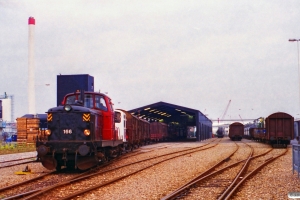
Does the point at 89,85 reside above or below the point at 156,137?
above

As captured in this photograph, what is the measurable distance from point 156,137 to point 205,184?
40.6 meters

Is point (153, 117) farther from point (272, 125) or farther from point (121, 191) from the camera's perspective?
point (121, 191)

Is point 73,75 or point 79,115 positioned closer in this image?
point 79,115

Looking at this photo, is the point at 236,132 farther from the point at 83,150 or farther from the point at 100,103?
the point at 83,150

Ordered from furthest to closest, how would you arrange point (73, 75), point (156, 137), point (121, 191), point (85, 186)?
point (156, 137)
point (73, 75)
point (85, 186)
point (121, 191)

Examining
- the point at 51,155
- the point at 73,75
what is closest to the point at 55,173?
the point at 51,155

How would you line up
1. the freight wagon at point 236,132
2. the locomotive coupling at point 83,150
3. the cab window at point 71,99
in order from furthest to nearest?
the freight wagon at point 236,132 < the cab window at point 71,99 < the locomotive coupling at point 83,150

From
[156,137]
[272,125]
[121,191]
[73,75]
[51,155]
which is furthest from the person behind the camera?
[156,137]

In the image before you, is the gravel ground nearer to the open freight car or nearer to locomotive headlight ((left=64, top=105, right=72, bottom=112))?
locomotive headlight ((left=64, top=105, right=72, bottom=112))

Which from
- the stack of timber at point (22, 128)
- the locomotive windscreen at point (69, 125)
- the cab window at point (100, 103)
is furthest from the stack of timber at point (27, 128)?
the locomotive windscreen at point (69, 125)

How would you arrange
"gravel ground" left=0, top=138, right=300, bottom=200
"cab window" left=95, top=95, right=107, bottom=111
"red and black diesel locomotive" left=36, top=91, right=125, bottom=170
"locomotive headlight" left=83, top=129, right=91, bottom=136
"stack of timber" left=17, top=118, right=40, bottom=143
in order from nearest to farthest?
"gravel ground" left=0, top=138, right=300, bottom=200
"red and black diesel locomotive" left=36, top=91, right=125, bottom=170
"locomotive headlight" left=83, top=129, right=91, bottom=136
"cab window" left=95, top=95, right=107, bottom=111
"stack of timber" left=17, top=118, right=40, bottom=143

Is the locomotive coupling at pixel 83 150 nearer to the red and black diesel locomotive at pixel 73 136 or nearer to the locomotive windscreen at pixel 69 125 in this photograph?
the red and black diesel locomotive at pixel 73 136

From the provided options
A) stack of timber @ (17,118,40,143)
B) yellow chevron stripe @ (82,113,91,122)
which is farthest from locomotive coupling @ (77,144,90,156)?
stack of timber @ (17,118,40,143)

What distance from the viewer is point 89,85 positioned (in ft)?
163
